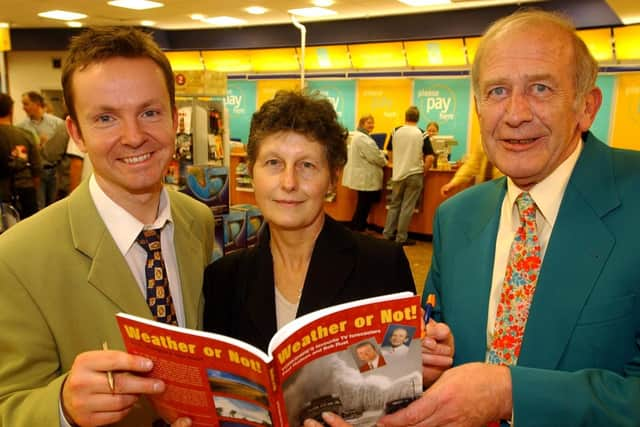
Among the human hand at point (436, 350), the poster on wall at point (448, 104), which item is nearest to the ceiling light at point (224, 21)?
the poster on wall at point (448, 104)

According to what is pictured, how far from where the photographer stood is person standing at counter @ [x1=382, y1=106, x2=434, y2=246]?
8102mm

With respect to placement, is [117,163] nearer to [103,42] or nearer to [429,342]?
[103,42]

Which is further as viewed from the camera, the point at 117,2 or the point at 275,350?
the point at 117,2

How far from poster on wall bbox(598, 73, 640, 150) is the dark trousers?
3982 mm

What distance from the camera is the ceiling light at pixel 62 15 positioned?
10.7 metres

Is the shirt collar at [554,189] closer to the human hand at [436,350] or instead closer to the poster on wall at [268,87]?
the human hand at [436,350]

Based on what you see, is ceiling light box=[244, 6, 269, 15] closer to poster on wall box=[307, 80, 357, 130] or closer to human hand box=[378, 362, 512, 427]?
poster on wall box=[307, 80, 357, 130]

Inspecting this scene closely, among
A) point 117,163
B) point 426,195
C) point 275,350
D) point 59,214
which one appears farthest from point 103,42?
point 426,195

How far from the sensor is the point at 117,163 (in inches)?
60.6

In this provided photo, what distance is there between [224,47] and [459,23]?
5.75 meters

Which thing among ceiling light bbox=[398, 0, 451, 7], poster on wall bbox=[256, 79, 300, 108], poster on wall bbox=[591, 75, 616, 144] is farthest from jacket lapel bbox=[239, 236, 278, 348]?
poster on wall bbox=[256, 79, 300, 108]

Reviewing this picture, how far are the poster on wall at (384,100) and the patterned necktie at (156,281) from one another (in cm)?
944

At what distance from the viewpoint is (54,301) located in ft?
4.42

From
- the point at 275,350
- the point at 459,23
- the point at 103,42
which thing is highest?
the point at 459,23
